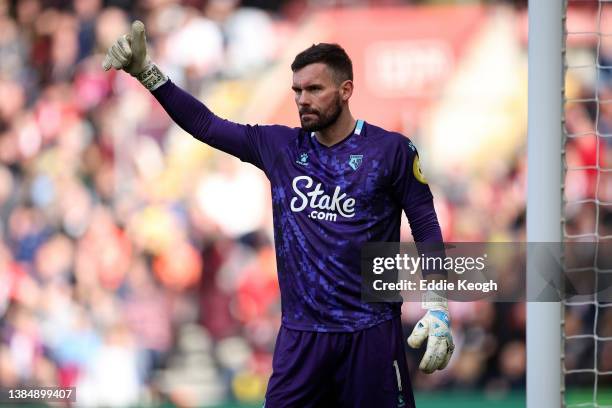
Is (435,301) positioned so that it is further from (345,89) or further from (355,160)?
(345,89)

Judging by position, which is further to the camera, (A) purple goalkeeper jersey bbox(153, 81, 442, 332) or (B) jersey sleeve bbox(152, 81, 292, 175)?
(B) jersey sleeve bbox(152, 81, 292, 175)

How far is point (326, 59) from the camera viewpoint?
409 centimetres

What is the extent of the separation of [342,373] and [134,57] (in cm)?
141

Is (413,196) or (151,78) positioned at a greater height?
(151,78)

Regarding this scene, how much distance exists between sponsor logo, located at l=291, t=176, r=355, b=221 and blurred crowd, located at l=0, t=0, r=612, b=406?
4.18 metres

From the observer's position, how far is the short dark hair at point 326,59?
4066mm

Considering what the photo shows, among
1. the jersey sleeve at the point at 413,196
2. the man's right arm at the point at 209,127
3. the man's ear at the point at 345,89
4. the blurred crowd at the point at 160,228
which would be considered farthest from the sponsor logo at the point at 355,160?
the blurred crowd at the point at 160,228

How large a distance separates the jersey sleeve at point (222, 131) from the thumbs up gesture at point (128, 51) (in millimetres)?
175

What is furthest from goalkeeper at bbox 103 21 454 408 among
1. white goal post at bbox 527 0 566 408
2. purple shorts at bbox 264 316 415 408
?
white goal post at bbox 527 0 566 408

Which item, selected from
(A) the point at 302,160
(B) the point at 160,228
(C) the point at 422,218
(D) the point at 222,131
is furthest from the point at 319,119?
(B) the point at 160,228

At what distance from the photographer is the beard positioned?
400 centimetres

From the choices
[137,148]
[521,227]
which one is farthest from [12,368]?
[521,227]

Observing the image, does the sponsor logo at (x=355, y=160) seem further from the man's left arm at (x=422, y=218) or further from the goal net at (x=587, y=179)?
the goal net at (x=587, y=179)

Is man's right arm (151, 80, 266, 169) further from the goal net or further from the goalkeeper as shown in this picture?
the goal net
